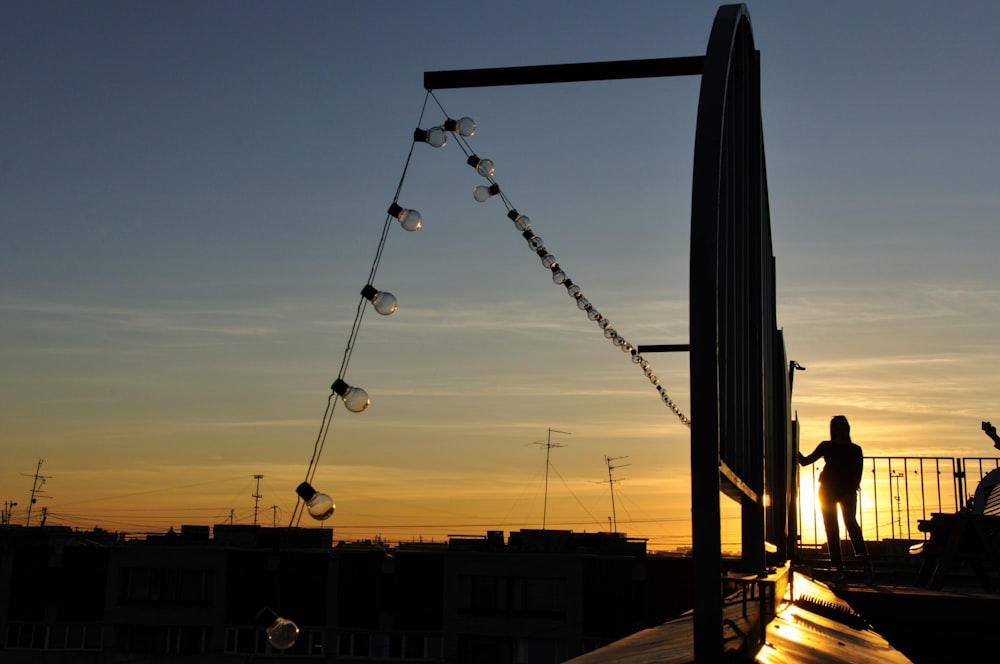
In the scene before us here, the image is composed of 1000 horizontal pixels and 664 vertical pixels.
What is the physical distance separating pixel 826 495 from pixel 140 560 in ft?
160

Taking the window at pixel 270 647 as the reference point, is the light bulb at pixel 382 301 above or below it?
above

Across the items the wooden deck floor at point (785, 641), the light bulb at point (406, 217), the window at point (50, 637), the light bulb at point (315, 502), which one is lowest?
the window at point (50, 637)

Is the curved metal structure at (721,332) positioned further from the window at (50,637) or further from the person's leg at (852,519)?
the window at (50,637)

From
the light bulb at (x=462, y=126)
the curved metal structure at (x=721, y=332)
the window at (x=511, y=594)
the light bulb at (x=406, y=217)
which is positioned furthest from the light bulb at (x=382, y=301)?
the window at (x=511, y=594)

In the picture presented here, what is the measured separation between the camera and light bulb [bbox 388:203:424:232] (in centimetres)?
508

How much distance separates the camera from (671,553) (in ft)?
176

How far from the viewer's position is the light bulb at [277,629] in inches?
157

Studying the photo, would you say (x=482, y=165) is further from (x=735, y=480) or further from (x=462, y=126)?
(x=735, y=480)

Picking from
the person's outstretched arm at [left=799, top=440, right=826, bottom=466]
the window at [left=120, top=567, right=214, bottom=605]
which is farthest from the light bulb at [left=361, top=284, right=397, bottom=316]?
the window at [left=120, top=567, right=214, bottom=605]

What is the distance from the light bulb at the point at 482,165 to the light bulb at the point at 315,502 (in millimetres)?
2626

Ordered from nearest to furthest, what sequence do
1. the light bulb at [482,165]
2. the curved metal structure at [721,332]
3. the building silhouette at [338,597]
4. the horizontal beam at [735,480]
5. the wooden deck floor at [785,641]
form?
the curved metal structure at [721,332], the wooden deck floor at [785,641], the horizontal beam at [735,480], the light bulb at [482,165], the building silhouette at [338,597]

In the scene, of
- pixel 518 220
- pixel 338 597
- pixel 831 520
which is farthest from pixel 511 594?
pixel 518 220

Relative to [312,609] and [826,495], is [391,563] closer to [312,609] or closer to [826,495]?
[312,609]

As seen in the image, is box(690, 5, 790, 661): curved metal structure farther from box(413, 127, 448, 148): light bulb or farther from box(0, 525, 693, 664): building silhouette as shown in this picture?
box(0, 525, 693, 664): building silhouette
